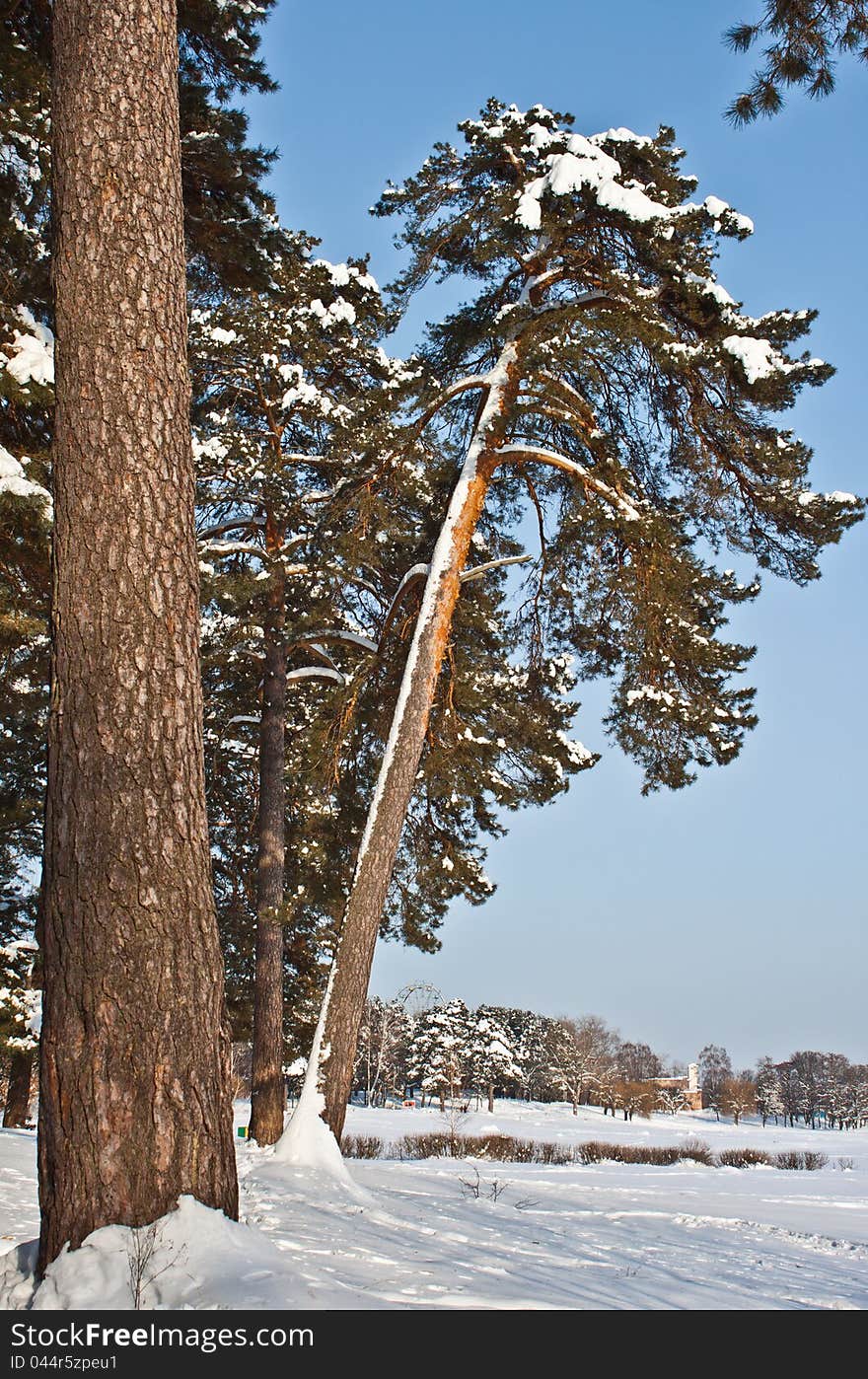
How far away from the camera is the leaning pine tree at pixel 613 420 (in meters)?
7.67

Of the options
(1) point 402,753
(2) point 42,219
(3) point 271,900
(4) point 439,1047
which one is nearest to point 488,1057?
(4) point 439,1047

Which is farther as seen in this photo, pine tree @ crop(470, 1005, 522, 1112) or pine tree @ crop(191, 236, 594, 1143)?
pine tree @ crop(470, 1005, 522, 1112)

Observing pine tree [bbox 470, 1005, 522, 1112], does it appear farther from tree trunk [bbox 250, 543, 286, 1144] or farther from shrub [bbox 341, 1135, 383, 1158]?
tree trunk [bbox 250, 543, 286, 1144]

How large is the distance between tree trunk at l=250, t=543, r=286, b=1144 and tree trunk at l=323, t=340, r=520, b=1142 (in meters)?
3.44

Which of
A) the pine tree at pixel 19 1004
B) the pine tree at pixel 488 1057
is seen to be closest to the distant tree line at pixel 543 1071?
the pine tree at pixel 488 1057

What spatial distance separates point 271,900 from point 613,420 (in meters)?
6.64

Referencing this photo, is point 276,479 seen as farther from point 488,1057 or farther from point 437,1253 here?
point 488,1057

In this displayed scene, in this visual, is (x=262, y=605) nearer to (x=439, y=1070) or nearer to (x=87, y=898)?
(x=87, y=898)

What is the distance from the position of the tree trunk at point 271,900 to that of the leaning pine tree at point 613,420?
3590 mm

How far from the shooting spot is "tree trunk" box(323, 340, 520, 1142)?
7152 millimetres

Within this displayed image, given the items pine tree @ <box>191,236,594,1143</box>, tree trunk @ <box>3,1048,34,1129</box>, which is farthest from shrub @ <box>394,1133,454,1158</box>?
tree trunk @ <box>3,1048,34,1129</box>

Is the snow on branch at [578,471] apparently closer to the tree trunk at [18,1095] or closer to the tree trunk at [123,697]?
the tree trunk at [123,697]

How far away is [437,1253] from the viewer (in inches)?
139
